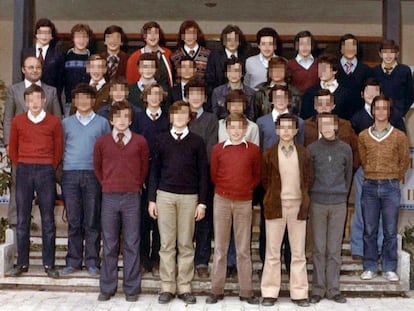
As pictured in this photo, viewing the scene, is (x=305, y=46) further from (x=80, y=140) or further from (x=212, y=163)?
(x=80, y=140)

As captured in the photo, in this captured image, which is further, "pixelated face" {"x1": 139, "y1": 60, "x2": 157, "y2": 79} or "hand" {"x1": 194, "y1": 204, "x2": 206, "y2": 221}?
"pixelated face" {"x1": 139, "y1": 60, "x2": 157, "y2": 79}

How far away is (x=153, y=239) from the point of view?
22.9ft

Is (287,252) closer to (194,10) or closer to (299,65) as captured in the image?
(299,65)

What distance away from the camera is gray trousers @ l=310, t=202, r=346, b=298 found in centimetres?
662

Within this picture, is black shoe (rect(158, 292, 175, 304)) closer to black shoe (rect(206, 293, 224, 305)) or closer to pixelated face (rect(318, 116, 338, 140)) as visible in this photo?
black shoe (rect(206, 293, 224, 305))

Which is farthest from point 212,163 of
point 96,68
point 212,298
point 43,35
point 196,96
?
point 43,35

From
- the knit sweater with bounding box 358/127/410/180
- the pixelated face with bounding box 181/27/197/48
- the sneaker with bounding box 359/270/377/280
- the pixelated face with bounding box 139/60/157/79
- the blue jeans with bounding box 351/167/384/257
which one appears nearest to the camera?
the knit sweater with bounding box 358/127/410/180

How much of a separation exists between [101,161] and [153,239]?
38.6 inches

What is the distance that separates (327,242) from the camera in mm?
6668

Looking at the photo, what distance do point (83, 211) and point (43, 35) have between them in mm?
2004

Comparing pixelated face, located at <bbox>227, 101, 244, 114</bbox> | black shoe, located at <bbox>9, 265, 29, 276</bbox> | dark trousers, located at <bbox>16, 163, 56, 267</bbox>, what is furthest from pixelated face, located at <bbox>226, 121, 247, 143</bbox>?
black shoe, located at <bbox>9, 265, 29, 276</bbox>

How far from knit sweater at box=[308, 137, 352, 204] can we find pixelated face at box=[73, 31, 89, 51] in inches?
107

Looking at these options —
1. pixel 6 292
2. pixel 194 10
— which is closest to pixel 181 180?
pixel 6 292

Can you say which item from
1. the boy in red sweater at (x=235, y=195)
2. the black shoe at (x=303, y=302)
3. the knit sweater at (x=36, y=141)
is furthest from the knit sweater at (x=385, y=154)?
the knit sweater at (x=36, y=141)
